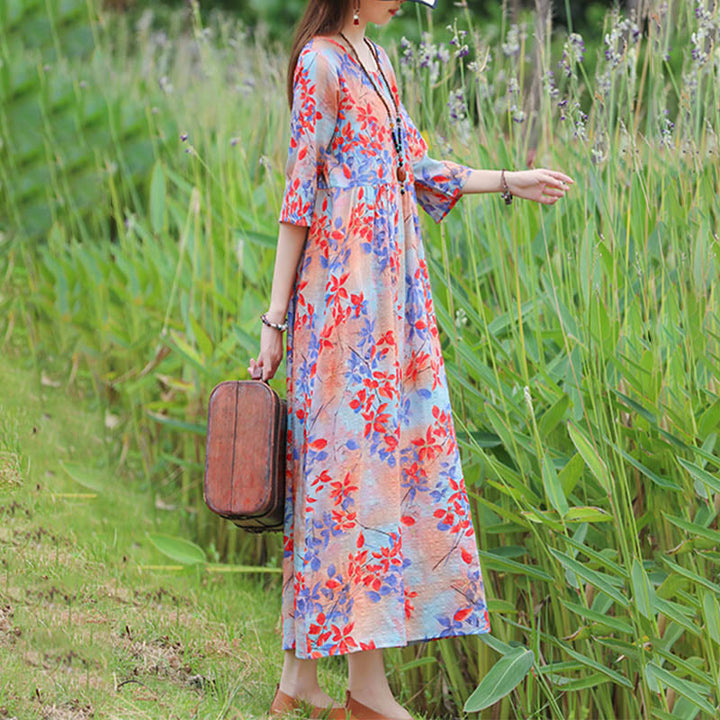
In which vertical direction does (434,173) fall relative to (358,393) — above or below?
above

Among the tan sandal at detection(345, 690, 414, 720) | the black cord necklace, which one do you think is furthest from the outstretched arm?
the tan sandal at detection(345, 690, 414, 720)

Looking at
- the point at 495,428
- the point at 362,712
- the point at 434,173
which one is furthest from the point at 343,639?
the point at 434,173

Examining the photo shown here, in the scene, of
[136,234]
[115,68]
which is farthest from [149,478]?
[115,68]

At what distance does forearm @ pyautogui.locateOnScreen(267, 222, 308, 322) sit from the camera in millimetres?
2016

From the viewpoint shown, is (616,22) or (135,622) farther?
(135,622)

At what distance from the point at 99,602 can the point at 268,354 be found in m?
0.83

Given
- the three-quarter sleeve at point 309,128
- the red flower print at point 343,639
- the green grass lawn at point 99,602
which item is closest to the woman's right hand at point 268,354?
the three-quarter sleeve at point 309,128

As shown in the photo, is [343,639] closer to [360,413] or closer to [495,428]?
[360,413]

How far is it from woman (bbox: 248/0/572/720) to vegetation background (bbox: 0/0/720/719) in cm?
13

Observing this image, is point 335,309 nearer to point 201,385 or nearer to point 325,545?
point 325,545

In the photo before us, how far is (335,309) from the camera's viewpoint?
1990 mm

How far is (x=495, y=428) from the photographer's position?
2166 mm

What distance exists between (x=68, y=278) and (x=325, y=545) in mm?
2062

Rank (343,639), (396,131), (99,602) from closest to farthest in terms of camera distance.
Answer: (343,639) < (396,131) < (99,602)
